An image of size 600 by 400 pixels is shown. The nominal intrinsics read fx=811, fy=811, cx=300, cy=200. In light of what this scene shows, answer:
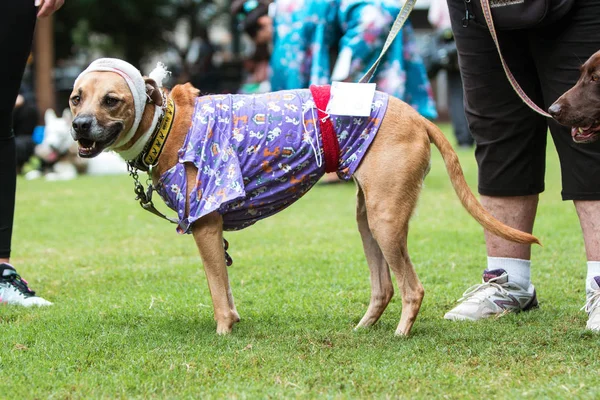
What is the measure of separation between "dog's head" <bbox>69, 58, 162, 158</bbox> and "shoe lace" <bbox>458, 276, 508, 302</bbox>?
1750mm

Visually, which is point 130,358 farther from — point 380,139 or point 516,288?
point 516,288

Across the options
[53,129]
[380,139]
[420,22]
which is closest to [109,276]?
[380,139]

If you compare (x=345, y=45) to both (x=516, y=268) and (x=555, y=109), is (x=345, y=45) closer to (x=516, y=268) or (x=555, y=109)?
(x=516, y=268)

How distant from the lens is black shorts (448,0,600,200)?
3484 millimetres

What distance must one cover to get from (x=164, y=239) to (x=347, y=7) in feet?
11.9

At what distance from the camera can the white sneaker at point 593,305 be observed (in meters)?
3.37

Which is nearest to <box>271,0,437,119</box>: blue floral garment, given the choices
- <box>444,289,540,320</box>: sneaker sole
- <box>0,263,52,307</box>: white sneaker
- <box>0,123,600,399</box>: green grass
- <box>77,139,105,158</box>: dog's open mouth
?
<box>0,123,600,399</box>: green grass

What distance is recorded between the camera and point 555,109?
3.35 metres

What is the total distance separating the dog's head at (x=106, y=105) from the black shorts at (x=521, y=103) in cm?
153

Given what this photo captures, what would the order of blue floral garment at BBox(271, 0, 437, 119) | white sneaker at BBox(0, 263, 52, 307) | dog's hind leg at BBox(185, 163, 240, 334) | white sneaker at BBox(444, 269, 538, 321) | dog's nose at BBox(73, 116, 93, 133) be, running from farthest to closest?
blue floral garment at BBox(271, 0, 437, 119) < white sneaker at BBox(0, 263, 52, 307) < white sneaker at BBox(444, 269, 538, 321) < dog's hind leg at BBox(185, 163, 240, 334) < dog's nose at BBox(73, 116, 93, 133)

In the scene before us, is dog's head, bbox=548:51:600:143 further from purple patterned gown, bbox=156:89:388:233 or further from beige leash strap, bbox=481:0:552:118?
purple patterned gown, bbox=156:89:388:233

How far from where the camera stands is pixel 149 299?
419cm

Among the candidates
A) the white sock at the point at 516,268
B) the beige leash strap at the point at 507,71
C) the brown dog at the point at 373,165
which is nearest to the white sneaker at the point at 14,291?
the brown dog at the point at 373,165

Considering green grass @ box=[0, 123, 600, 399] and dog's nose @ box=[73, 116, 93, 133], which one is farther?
dog's nose @ box=[73, 116, 93, 133]
